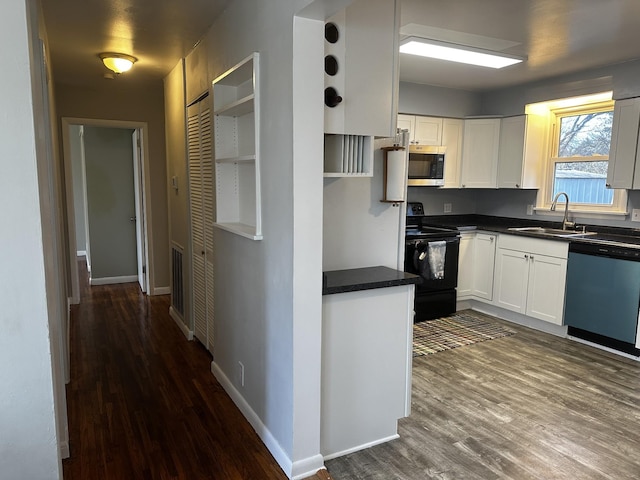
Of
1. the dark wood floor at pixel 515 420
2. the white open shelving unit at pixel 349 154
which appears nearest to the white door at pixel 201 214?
the white open shelving unit at pixel 349 154

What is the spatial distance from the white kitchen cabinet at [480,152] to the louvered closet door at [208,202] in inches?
125

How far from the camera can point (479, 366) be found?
3.53 metres

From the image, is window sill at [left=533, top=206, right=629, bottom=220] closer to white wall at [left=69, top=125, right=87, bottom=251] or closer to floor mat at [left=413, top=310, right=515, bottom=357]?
floor mat at [left=413, top=310, right=515, bottom=357]

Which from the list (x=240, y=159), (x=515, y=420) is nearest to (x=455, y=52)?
(x=240, y=159)

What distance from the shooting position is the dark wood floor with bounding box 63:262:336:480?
222 centimetres

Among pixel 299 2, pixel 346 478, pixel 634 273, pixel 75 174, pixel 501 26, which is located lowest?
pixel 346 478

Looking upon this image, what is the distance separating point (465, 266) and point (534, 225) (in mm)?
924

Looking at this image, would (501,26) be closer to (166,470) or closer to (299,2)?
(299,2)

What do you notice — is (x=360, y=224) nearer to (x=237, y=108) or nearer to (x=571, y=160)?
(x=237, y=108)

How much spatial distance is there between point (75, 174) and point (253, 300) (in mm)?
6798

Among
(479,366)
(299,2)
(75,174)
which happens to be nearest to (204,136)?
(299,2)

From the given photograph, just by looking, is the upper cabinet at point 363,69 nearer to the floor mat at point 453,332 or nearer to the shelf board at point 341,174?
the shelf board at point 341,174

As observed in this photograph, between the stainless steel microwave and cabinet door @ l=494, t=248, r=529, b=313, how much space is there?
1.03 m

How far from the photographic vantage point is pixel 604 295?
3.80 m
